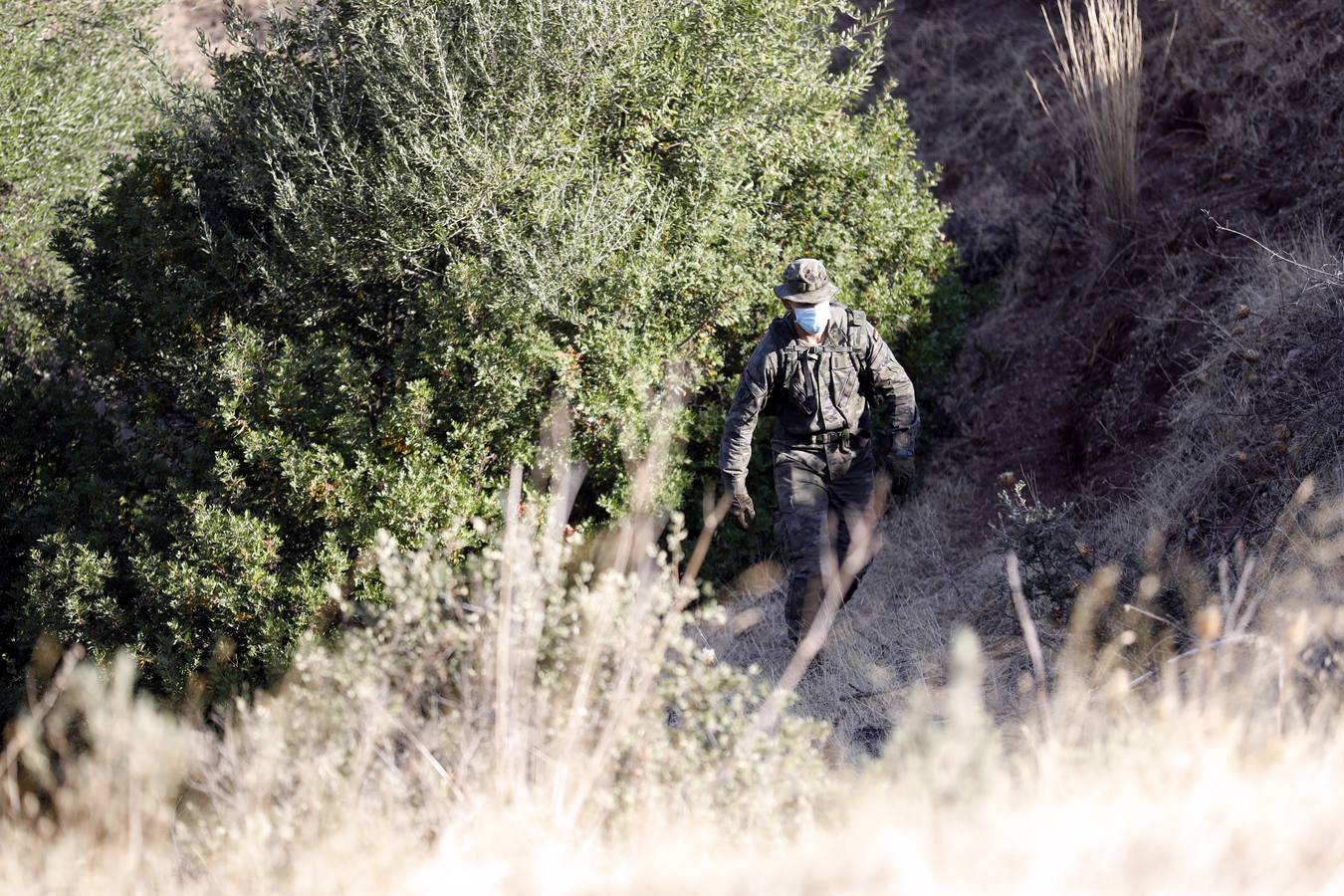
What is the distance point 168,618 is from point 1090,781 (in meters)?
5.44

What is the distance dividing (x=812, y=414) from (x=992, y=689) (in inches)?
65.2

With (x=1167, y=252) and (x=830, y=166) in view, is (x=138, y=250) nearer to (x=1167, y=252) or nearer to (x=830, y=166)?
(x=830, y=166)

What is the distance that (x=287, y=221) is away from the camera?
6.76 meters

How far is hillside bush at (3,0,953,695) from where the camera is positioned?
20.8 feet

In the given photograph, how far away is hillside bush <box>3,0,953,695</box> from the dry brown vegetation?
0.84m

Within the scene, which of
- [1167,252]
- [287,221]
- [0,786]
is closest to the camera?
[0,786]

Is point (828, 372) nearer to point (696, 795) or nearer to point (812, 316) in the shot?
point (812, 316)

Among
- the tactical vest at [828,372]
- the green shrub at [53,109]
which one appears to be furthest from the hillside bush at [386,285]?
the green shrub at [53,109]

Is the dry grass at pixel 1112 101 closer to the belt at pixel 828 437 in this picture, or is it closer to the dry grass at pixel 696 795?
the belt at pixel 828 437

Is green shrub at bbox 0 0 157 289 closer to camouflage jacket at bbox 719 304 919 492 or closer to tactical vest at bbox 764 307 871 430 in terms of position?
camouflage jacket at bbox 719 304 919 492

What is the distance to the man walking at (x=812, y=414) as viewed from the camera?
580 centimetres

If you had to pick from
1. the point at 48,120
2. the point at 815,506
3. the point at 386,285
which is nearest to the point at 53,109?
the point at 48,120

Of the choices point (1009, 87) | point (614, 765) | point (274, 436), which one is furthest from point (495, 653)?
point (1009, 87)

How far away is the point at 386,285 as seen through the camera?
6.95 meters
